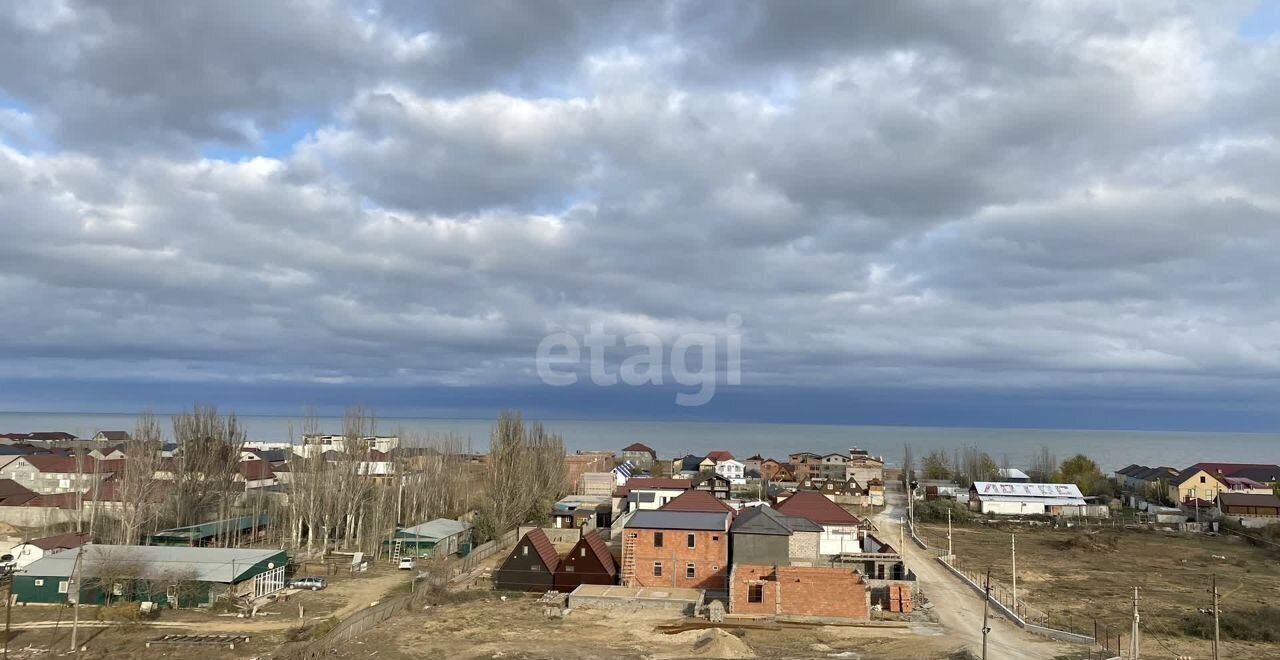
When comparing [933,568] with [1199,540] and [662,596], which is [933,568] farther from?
[1199,540]

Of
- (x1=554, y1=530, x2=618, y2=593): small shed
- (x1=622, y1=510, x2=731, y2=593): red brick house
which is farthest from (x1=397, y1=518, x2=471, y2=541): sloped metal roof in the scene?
(x1=622, y1=510, x2=731, y2=593): red brick house

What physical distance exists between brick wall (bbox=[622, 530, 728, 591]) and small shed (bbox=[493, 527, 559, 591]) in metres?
4.21

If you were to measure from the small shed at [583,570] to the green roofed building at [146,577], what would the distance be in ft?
49.7

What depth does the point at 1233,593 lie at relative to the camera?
1677 inches

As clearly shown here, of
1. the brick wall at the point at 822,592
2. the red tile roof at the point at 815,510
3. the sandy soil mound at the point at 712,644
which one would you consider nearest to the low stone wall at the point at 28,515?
the sandy soil mound at the point at 712,644

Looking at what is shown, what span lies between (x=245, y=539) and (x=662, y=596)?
33.7m

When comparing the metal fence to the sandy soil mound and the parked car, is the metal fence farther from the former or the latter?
the sandy soil mound

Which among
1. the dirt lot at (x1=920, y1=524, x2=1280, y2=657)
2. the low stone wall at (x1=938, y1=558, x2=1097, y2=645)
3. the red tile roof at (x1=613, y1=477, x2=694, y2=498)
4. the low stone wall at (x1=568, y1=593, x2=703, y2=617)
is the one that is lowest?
the dirt lot at (x1=920, y1=524, x2=1280, y2=657)

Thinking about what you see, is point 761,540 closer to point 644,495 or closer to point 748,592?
point 748,592

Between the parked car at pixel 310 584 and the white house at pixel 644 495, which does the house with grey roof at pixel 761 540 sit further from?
the parked car at pixel 310 584

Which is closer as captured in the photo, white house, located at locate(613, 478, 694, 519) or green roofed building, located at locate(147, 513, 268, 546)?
green roofed building, located at locate(147, 513, 268, 546)

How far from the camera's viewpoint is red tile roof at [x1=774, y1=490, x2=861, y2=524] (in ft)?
168

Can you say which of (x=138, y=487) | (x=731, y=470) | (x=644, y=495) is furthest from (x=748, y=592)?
(x=731, y=470)

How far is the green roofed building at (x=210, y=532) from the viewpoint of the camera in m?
49.8
